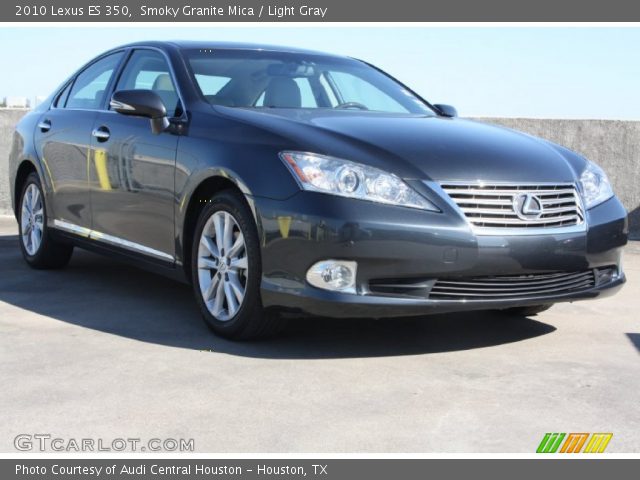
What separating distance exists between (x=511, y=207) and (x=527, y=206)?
9cm

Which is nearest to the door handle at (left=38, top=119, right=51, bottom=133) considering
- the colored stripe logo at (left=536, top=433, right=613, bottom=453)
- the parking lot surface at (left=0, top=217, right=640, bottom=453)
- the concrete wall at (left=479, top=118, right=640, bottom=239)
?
the parking lot surface at (left=0, top=217, right=640, bottom=453)

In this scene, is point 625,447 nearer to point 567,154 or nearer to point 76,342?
point 567,154

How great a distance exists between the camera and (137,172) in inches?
240

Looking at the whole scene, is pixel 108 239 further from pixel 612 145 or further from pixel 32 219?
pixel 612 145

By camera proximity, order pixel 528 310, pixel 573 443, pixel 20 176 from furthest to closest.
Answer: pixel 20 176 < pixel 528 310 < pixel 573 443

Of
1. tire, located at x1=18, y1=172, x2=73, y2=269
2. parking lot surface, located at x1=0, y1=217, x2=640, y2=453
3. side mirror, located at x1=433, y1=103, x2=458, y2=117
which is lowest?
tire, located at x1=18, y1=172, x2=73, y2=269

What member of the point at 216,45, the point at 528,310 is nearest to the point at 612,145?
the point at 528,310

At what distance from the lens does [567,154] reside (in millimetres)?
5758

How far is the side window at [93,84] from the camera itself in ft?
23.0

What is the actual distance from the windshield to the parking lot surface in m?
1.28

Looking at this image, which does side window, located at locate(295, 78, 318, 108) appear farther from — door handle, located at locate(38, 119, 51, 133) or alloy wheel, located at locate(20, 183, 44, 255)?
alloy wheel, located at locate(20, 183, 44, 255)

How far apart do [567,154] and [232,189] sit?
183cm

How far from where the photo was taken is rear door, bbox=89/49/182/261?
19.2 ft
